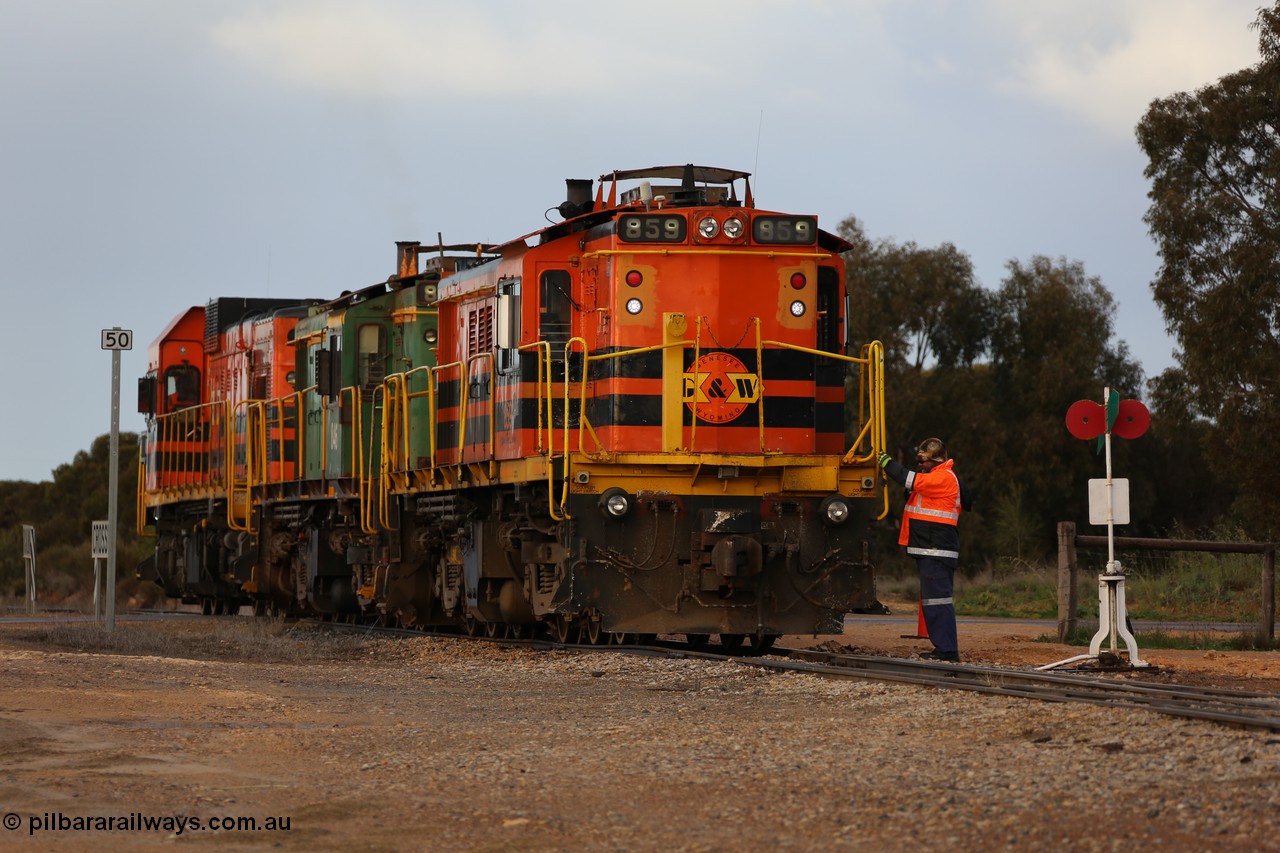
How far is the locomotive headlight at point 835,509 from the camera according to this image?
47.5 ft

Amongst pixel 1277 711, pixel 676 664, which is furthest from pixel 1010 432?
pixel 1277 711

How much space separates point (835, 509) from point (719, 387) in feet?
4.71

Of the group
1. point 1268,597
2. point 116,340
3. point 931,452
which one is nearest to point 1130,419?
point 931,452

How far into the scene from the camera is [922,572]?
13398 mm

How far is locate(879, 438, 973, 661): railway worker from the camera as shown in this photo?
13375mm

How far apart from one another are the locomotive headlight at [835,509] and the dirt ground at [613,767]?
7.29 feet

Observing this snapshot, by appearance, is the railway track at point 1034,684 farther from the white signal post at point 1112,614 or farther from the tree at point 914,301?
the tree at point 914,301

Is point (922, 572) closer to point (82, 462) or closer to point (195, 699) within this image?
point (195, 699)

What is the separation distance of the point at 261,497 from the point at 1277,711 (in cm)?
1650

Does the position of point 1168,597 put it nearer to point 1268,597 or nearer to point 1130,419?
point 1268,597

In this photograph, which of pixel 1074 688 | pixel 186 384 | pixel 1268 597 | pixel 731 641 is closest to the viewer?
pixel 1074 688

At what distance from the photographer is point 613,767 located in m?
8.31

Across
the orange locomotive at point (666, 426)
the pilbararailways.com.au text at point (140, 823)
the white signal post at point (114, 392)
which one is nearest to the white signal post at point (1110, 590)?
the orange locomotive at point (666, 426)

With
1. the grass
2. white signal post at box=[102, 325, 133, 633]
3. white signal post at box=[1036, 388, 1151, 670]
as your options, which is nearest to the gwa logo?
white signal post at box=[1036, 388, 1151, 670]
